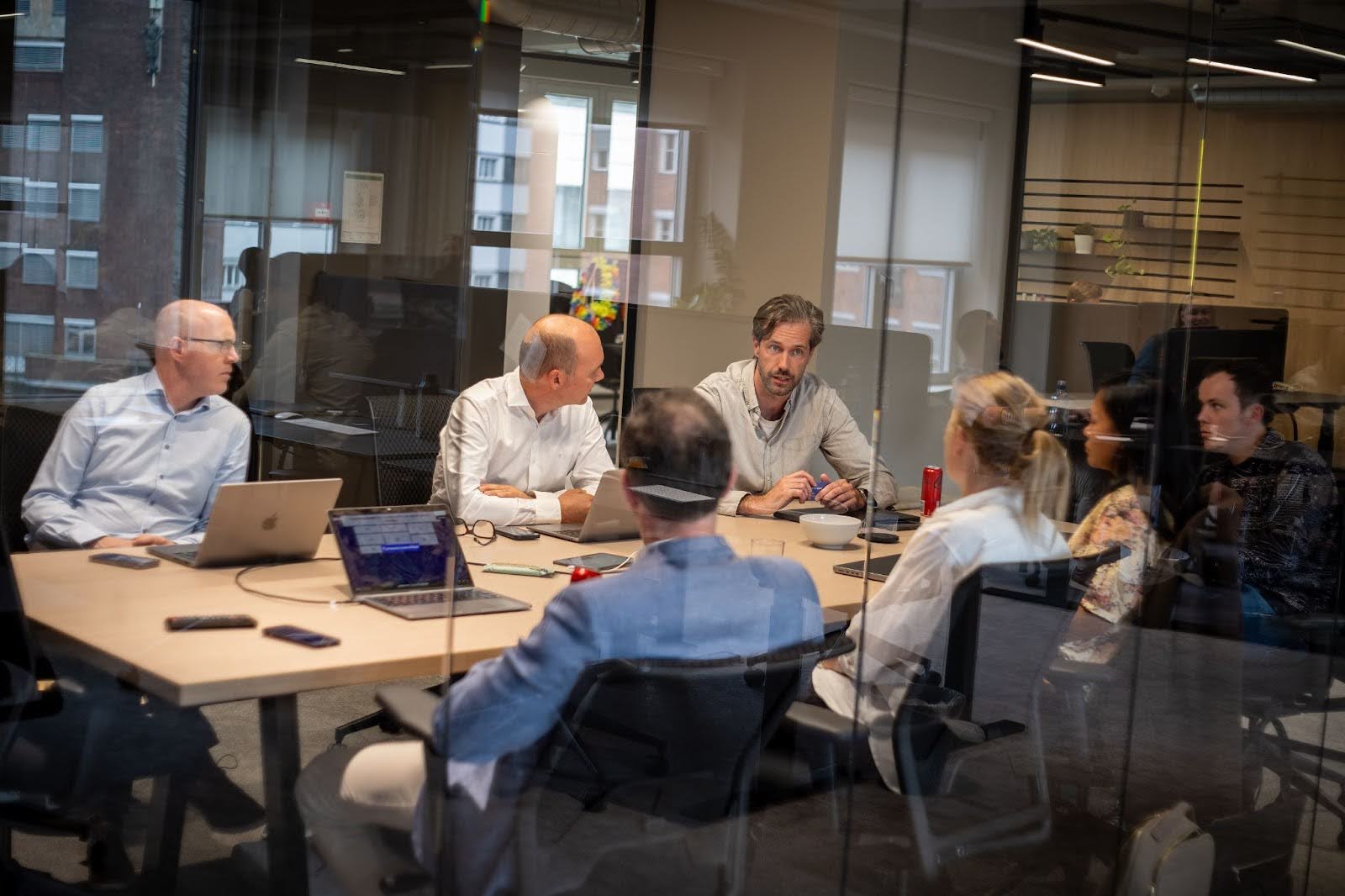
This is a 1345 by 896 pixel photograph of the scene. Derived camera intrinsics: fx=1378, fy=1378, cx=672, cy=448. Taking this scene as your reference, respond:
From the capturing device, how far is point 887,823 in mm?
2803

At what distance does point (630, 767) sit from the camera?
246 cm

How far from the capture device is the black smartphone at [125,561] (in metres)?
2.99

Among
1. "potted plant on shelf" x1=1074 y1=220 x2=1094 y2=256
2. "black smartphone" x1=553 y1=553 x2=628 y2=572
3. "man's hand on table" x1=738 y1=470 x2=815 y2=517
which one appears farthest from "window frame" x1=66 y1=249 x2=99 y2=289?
"potted plant on shelf" x1=1074 y1=220 x2=1094 y2=256

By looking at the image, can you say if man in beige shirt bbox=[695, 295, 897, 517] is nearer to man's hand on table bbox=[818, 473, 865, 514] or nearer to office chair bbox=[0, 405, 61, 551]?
man's hand on table bbox=[818, 473, 865, 514]

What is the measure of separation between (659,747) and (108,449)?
5.18 feet

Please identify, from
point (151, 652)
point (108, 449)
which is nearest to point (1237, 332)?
point (151, 652)

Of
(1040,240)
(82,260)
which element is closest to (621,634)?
(1040,240)

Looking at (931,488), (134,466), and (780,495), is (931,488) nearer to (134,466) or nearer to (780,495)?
(780,495)

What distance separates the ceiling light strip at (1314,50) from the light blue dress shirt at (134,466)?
2.71 m

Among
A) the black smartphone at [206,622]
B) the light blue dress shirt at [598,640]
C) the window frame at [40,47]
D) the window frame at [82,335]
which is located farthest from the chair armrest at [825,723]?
the window frame at [40,47]

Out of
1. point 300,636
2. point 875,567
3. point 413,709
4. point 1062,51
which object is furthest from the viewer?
point 1062,51

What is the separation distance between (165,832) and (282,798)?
0.43 m

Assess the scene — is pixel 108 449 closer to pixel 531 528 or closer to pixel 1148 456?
pixel 531 528

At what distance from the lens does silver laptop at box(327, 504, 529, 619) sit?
2816mm
